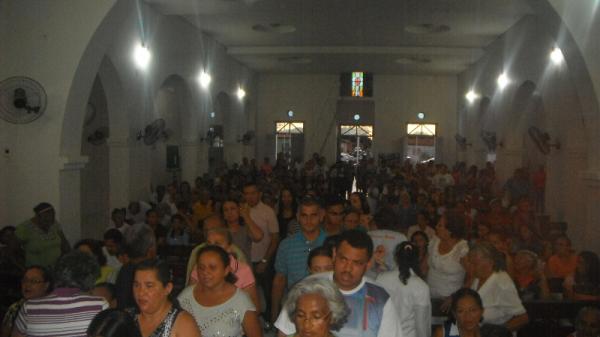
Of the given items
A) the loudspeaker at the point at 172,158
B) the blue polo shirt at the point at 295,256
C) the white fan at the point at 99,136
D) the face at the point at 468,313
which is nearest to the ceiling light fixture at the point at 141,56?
the white fan at the point at 99,136

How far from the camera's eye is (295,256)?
537cm

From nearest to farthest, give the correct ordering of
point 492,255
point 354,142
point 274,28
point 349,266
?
point 349,266 < point 492,255 < point 274,28 < point 354,142

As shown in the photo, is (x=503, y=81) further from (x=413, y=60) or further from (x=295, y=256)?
(x=295, y=256)

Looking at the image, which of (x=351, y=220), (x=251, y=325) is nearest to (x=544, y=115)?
(x=351, y=220)

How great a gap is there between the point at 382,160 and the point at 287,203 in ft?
A: 51.9

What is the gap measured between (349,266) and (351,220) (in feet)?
9.35

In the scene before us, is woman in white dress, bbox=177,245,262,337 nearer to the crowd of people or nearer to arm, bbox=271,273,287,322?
the crowd of people

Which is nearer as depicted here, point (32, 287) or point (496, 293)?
point (32, 287)

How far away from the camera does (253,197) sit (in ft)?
24.0

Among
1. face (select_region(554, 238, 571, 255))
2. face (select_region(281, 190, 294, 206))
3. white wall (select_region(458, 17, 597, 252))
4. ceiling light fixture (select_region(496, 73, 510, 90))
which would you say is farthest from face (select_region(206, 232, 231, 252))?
ceiling light fixture (select_region(496, 73, 510, 90))

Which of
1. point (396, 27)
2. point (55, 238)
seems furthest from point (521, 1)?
point (55, 238)

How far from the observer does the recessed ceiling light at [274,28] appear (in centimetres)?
1633

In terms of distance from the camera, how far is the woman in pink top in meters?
4.53

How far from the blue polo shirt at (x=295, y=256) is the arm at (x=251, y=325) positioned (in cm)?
135
